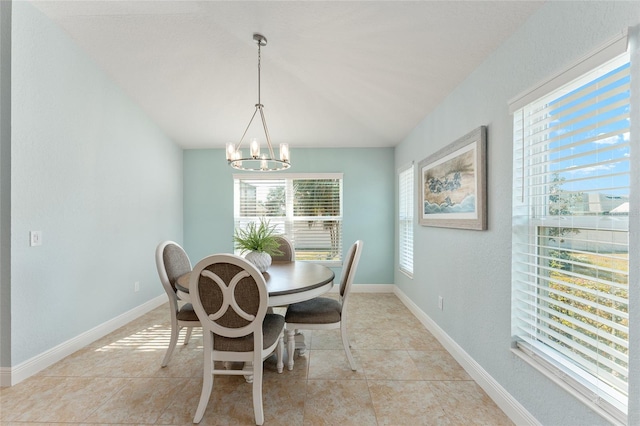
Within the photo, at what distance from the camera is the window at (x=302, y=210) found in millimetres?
4543

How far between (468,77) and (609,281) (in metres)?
1.76

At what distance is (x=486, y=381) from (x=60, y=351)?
3.33 meters

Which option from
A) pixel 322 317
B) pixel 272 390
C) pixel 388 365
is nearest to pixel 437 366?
pixel 388 365

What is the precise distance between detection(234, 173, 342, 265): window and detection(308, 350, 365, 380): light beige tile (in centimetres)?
207

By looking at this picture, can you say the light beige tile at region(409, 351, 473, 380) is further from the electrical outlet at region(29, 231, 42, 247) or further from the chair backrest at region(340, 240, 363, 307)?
the electrical outlet at region(29, 231, 42, 247)

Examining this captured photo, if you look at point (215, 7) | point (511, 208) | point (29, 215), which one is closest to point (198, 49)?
point (215, 7)

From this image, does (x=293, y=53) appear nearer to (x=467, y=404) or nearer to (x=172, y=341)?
(x=172, y=341)

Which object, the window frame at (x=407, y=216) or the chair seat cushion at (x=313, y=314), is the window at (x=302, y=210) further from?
the chair seat cushion at (x=313, y=314)

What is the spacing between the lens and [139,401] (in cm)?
187

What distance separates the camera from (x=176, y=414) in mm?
1752

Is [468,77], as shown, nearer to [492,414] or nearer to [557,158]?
[557,158]

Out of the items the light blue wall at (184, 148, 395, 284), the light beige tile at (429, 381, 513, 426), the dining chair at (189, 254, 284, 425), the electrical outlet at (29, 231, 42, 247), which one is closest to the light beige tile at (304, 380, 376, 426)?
the dining chair at (189, 254, 284, 425)

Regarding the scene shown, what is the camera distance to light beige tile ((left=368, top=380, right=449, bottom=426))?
5.63 ft

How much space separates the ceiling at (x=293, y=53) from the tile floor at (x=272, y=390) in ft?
7.83
